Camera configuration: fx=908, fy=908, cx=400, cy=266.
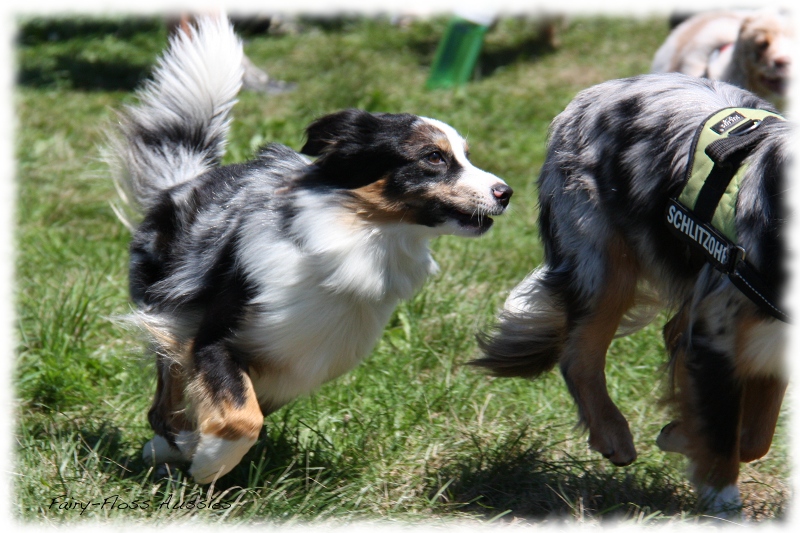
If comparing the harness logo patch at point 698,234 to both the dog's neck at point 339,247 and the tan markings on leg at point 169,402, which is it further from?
the tan markings on leg at point 169,402

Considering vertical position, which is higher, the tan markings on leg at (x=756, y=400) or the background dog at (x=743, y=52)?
the background dog at (x=743, y=52)

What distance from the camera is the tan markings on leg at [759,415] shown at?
3521 mm

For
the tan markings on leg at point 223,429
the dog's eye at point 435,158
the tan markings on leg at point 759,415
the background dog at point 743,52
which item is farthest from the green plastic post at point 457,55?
the tan markings on leg at point 223,429

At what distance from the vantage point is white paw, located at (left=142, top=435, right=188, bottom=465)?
3.67 m

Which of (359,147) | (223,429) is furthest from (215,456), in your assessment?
(359,147)

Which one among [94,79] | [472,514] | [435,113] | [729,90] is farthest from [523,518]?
[94,79]

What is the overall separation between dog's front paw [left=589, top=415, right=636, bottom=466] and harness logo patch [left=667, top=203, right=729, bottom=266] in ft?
2.80

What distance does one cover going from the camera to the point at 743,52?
657cm

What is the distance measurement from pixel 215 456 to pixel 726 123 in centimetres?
219

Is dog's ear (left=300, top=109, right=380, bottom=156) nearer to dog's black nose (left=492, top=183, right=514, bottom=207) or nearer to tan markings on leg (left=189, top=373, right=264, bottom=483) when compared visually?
dog's black nose (left=492, top=183, right=514, bottom=207)

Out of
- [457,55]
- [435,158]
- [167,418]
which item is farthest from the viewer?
[457,55]

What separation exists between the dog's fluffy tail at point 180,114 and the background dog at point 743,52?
3677 mm

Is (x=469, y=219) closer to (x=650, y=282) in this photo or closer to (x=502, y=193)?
(x=502, y=193)

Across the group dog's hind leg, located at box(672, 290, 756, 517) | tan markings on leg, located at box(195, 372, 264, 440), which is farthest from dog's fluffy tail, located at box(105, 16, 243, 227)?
dog's hind leg, located at box(672, 290, 756, 517)
